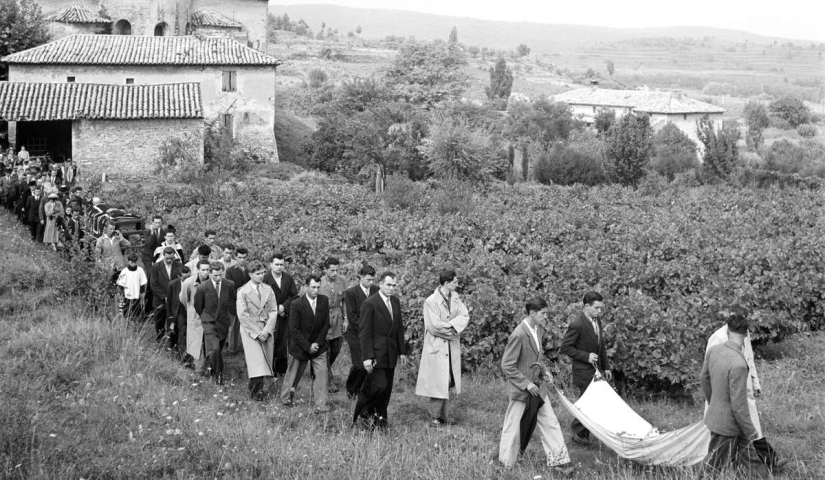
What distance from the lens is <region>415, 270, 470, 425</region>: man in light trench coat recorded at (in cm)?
968

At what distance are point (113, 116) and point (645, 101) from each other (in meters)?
45.9

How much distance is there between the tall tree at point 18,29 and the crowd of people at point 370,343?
101ft

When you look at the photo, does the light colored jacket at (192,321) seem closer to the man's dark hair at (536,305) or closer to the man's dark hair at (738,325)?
the man's dark hair at (536,305)

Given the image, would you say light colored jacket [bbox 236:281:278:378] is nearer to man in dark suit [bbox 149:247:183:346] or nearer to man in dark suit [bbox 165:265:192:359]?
man in dark suit [bbox 165:265:192:359]

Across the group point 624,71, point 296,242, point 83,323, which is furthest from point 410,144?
point 624,71

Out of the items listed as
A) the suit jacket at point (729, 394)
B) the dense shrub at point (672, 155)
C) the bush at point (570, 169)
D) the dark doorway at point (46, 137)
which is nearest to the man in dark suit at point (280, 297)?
the suit jacket at point (729, 394)

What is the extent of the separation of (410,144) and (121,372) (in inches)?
1269

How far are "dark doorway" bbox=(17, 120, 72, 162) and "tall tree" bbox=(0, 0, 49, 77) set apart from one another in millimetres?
6974

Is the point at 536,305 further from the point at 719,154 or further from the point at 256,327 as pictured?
the point at 719,154

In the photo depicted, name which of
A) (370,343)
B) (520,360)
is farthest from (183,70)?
(520,360)

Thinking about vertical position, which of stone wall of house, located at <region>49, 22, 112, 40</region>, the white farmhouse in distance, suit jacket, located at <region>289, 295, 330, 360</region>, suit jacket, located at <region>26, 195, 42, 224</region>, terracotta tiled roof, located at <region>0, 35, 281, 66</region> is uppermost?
stone wall of house, located at <region>49, 22, 112, 40</region>

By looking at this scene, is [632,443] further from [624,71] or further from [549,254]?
[624,71]

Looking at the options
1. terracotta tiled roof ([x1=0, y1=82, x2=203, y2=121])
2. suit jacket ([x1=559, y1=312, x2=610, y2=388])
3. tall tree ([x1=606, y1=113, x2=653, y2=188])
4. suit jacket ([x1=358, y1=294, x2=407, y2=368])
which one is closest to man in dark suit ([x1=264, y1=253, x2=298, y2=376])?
suit jacket ([x1=358, y1=294, x2=407, y2=368])

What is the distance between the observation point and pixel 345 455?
8.21 m
